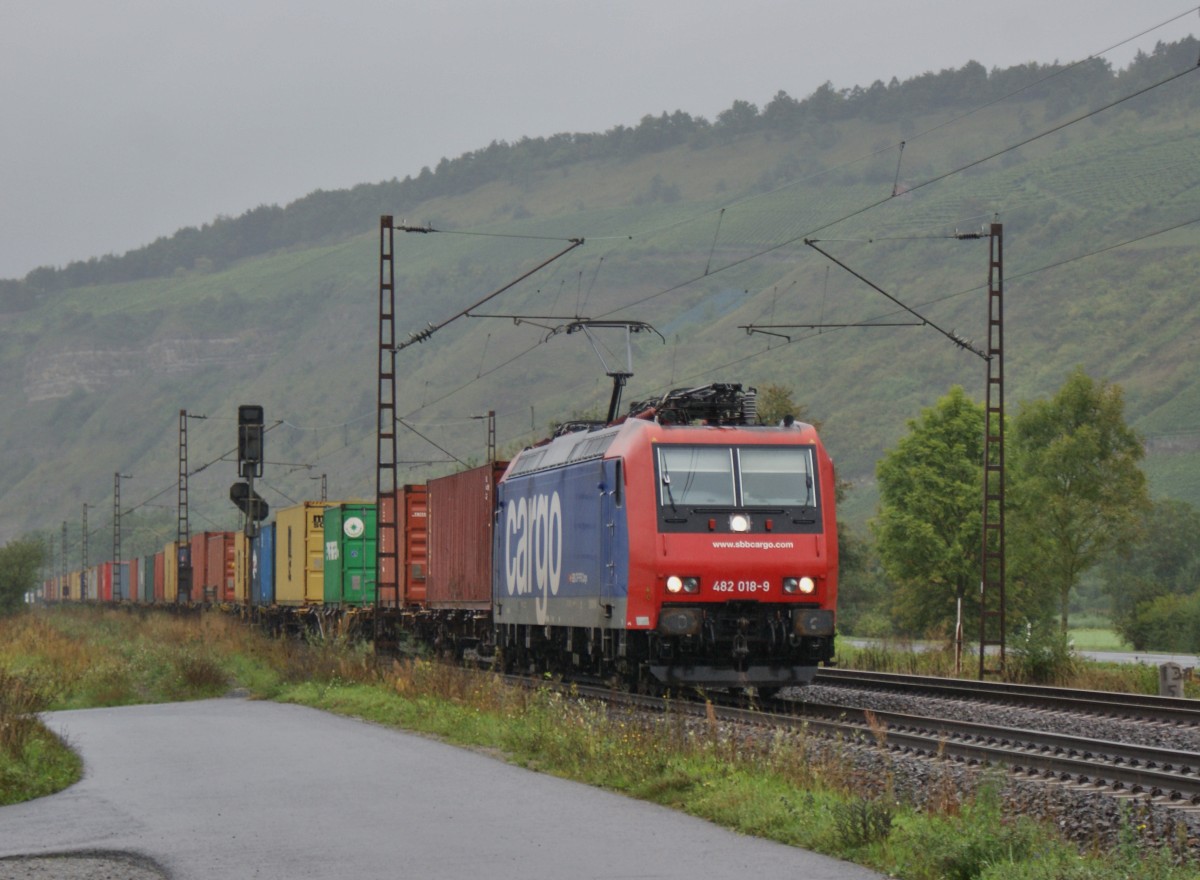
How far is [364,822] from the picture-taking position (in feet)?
39.1

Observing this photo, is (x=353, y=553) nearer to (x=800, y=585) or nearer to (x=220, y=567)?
(x=800, y=585)

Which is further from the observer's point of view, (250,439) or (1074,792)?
(250,439)

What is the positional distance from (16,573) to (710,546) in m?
67.2

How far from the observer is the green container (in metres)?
42.7

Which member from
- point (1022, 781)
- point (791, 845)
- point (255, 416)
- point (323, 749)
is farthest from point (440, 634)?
point (791, 845)

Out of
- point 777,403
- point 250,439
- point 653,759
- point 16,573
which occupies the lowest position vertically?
point 653,759

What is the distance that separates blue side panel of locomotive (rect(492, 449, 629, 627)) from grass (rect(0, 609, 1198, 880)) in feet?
7.13

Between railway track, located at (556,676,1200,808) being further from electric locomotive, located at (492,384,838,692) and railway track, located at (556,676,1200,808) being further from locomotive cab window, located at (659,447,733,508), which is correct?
locomotive cab window, located at (659,447,733,508)

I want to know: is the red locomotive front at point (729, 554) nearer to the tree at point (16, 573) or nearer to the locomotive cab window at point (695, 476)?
the locomotive cab window at point (695, 476)

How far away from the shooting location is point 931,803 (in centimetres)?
1190

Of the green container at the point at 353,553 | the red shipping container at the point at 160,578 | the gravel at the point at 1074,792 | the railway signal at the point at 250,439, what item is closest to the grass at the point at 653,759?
the gravel at the point at 1074,792

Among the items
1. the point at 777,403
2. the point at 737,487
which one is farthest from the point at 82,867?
the point at 777,403

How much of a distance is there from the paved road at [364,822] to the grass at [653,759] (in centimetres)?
34

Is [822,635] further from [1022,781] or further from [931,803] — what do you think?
[931,803]
